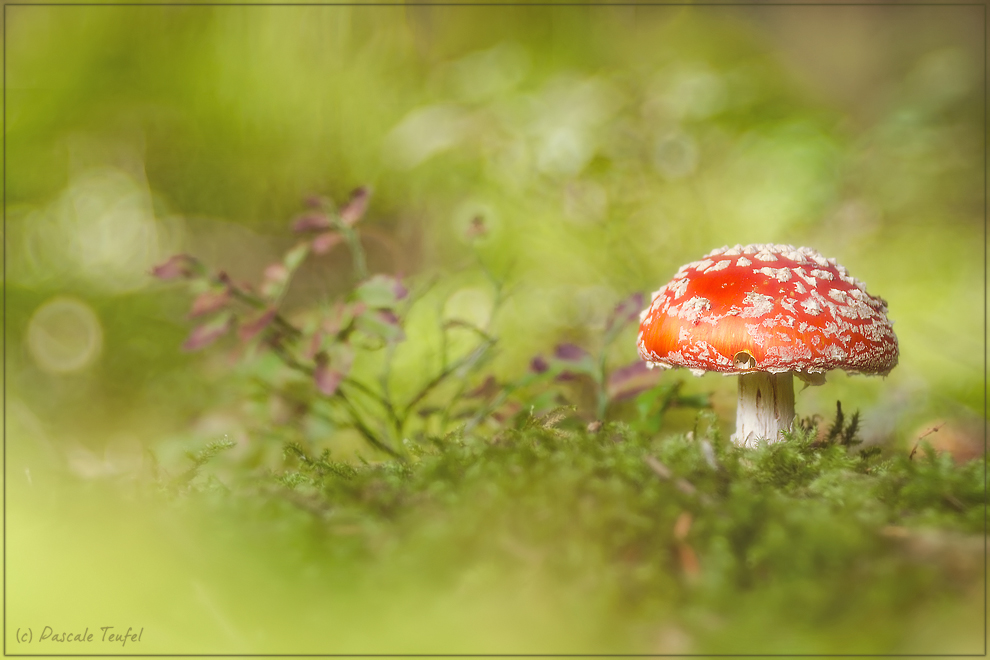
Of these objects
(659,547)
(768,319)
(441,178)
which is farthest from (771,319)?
(441,178)

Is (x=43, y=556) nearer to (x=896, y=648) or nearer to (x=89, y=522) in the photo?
(x=89, y=522)

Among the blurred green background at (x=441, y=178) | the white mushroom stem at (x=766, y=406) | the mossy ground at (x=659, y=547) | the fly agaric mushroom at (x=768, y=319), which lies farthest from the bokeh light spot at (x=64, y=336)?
the white mushroom stem at (x=766, y=406)

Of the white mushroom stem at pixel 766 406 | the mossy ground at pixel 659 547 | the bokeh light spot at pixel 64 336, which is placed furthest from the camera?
the bokeh light spot at pixel 64 336

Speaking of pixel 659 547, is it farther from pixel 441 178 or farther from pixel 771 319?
pixel 441 178

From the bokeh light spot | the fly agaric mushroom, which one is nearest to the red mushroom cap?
the fly agaric mushroom

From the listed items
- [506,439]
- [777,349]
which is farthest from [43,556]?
[777,349]

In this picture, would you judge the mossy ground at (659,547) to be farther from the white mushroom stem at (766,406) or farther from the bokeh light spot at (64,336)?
the bokeh light spot at (64,336)

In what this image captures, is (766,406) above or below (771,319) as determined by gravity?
below
